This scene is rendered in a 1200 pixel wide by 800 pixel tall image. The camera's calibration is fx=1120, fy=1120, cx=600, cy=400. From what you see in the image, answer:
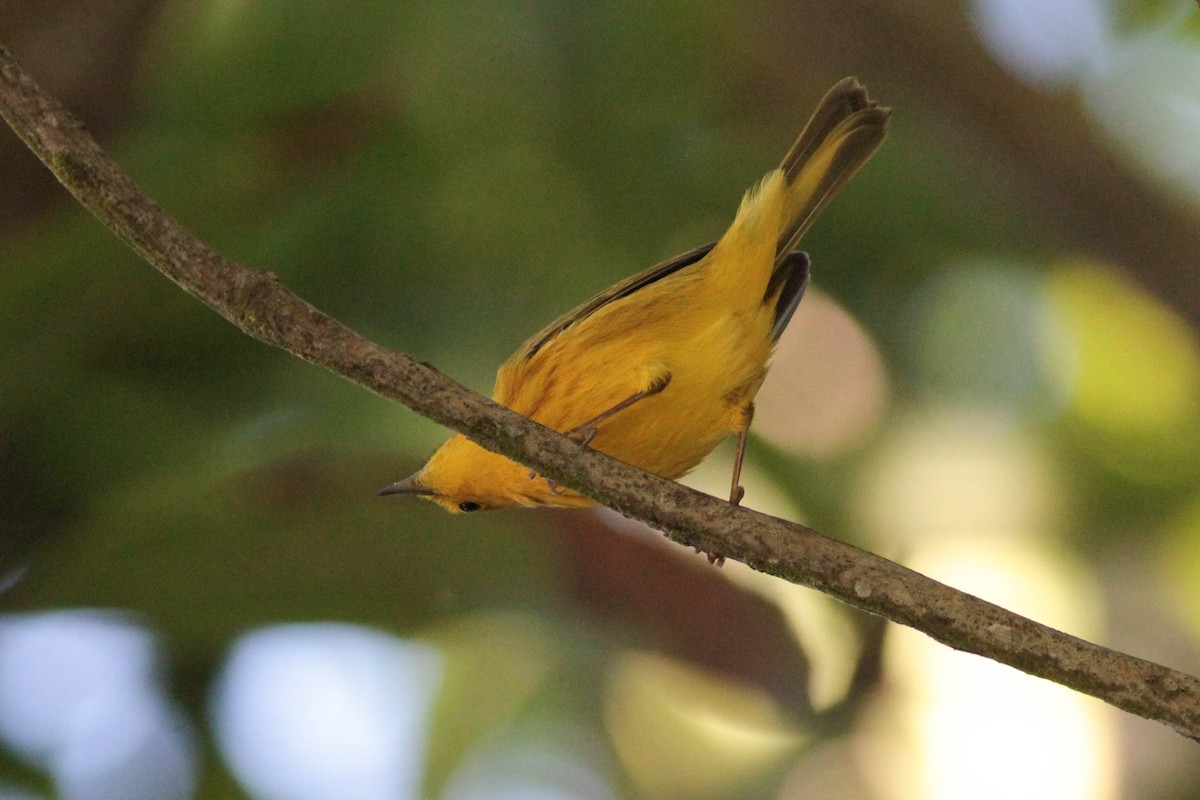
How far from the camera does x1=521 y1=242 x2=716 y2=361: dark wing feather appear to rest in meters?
3.01

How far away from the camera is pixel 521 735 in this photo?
437 cm

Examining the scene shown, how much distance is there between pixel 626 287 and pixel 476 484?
689 millimetres

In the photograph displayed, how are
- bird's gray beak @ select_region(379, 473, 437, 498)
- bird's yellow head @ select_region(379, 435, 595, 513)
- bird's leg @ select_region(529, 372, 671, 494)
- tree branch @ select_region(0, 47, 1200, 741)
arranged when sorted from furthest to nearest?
bird's gray beak @ select_region(379, 473, 437, 498), bird's yellow head @ select_region(379, 435, 595, 513), bird's leg @ select_region(529, 372, 671, 494), tree branch @ select_region(0, 47, 1200, 741)

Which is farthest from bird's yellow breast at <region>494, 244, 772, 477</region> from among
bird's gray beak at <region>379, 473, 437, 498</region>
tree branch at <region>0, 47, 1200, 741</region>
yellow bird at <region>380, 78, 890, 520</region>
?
tree branch at <region>0, 47, 1200, 741</region>

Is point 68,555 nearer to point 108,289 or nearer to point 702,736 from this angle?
point 108,289

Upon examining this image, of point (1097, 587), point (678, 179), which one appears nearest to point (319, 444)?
point (678, 179)

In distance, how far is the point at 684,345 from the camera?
2932mm

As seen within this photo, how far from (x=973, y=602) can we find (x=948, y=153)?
300 centimetres

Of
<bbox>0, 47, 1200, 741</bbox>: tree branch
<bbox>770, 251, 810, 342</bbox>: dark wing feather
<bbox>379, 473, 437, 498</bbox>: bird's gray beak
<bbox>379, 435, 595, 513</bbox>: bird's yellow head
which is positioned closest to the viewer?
<bbox>0, 47, 1200, 741</bbox>: tree branch

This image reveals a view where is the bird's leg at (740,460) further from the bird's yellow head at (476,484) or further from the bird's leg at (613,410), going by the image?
the bird's yellow head at (476,484)

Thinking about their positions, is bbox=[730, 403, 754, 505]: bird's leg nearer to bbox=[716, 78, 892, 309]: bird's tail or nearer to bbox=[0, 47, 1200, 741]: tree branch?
bbox=[716, 78, 892, 309]: bird's tail

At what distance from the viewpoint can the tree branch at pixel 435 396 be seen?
1901 mm

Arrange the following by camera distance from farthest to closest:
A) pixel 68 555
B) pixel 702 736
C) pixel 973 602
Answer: pixel 702 736 → pixel 68 555 → pixel 973 602

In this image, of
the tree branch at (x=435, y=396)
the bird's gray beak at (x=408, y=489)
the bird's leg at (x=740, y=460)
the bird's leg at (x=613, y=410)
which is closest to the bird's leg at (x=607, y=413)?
the bird's leg at (x=613, y=410)
